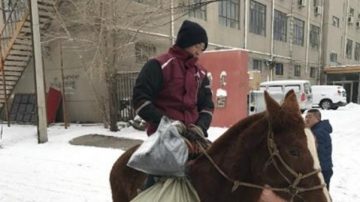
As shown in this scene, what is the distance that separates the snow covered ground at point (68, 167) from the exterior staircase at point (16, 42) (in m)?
3.41

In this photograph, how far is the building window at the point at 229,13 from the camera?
75.9 ft

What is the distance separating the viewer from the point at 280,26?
30609 millimetres

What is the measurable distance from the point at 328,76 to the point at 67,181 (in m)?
34.8

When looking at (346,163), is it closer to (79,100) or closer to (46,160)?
(46,160)

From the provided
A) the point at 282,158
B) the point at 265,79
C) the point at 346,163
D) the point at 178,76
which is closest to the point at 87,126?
the point at 346,163

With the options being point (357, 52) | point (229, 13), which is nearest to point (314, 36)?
point (357, 52)

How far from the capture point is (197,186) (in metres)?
2.62

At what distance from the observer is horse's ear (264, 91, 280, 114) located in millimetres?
2078

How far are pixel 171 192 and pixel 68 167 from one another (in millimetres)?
6348

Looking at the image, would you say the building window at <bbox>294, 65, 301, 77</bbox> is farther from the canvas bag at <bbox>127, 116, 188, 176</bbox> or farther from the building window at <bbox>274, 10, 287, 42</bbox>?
the canvas bag at <bbox>127, 116, 188, 176</bbox>

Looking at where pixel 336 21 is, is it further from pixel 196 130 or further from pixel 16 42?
pixel 196 130

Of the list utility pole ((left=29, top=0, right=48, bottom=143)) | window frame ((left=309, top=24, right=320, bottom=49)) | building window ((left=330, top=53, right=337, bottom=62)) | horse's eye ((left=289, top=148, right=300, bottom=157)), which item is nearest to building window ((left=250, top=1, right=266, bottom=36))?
window frame ((left=309, top=24, right=320, bottom=49))

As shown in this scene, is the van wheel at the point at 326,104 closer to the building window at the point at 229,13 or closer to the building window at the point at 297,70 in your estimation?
the building window at the point at 229,13

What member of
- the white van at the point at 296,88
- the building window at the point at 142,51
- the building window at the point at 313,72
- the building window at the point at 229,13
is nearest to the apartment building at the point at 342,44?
the building window at the point at 313,72
